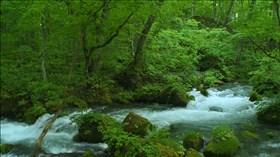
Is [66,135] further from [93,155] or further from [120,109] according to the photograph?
[120,109]

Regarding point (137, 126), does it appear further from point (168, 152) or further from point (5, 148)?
point (5, 148)

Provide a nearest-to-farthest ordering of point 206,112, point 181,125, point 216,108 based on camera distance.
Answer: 1. point 181,125
2. point 206,112
3. point 216,108

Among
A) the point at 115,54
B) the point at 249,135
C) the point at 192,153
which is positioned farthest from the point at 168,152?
the point at 115,54

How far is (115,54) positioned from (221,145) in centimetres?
610

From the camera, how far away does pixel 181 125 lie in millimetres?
11258

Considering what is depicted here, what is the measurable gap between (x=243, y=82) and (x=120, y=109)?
9751 mm

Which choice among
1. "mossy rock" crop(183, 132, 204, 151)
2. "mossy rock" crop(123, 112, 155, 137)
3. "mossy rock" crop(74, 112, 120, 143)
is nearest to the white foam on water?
"mossy rock" crop(123, 112, 155, 137)

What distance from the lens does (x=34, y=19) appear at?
12000mm

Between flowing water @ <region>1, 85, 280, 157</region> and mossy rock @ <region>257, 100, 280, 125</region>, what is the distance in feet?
0.97

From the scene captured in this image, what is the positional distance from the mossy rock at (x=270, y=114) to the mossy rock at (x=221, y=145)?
9.72 ft

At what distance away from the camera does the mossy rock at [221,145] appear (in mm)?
8336

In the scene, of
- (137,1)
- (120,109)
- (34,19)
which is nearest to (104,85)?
(120,109)

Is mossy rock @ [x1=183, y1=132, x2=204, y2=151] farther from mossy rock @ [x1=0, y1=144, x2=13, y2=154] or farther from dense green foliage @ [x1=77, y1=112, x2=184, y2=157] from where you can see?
mossy rock @ [x1=0, y1=144, x2=13, y2=154]

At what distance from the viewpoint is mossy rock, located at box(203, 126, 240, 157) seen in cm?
834
